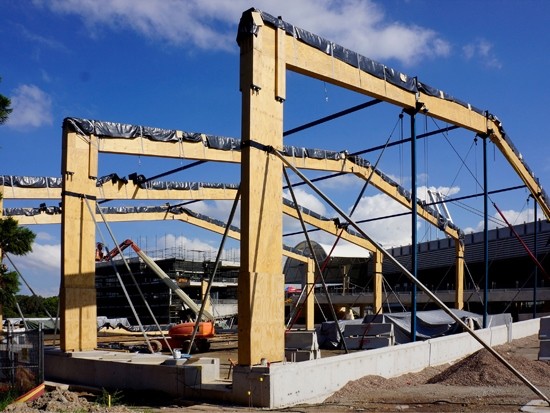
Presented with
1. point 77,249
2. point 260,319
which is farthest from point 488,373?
point 77,249

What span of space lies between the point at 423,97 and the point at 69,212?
398 inches

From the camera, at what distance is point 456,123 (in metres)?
19.8

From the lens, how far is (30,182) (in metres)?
25.1

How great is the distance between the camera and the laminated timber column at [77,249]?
1697 cm

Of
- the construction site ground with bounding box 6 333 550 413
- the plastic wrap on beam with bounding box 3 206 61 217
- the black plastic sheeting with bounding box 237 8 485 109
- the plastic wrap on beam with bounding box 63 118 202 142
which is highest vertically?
the black plastic sheeting with bounding box 237 8 485 109

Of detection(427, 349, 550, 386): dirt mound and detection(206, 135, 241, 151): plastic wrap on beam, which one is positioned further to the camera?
detection(206, 135, 241, 151): plastic wrap on beam

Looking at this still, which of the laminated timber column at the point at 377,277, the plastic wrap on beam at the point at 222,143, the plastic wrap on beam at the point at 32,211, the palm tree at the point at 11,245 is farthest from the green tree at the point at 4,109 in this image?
the laminated timber column at the point at 377,277

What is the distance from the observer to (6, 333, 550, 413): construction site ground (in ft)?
35.0

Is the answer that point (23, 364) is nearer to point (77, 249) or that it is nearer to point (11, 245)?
point (11, 245)

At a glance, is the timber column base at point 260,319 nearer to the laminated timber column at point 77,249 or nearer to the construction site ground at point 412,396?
the construction site ground at point 412,396

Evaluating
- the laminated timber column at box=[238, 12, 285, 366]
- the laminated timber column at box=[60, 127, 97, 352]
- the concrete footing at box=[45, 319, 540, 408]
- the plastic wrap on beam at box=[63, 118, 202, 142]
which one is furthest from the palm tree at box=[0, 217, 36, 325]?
the laminated timber column at box=[238, 12, 285, 366]

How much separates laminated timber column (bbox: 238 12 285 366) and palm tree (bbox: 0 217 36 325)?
19.6 ft

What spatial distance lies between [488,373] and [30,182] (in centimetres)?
1865

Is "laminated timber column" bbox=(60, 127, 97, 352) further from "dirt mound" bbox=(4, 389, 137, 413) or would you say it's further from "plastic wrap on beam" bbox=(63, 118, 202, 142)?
"dirt mound" bbox=(4, 389, 137, 413)
